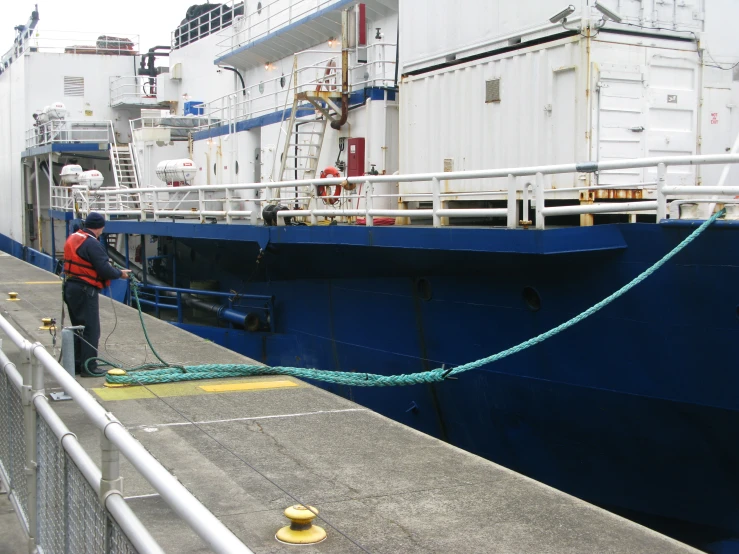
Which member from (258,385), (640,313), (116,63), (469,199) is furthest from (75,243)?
(116,63)

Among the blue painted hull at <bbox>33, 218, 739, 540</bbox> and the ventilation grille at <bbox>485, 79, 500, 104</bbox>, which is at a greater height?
→ the ventilation grille at <bbox>485, 79, 500, 104</bbox>

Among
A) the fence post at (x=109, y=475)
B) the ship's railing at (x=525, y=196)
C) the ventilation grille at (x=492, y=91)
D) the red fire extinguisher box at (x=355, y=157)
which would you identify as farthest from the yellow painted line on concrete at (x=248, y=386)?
the red fire extinguisher box at (x=355, y=157)

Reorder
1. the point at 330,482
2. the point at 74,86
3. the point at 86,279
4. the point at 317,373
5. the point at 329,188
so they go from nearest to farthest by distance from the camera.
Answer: the point at 330,482
the point at 317,373
the point at 86,279
the point at 329,188
the point at 74,86

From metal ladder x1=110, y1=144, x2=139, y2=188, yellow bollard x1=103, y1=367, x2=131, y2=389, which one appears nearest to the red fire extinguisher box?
yellow bollard x1=103, y1=367, x2=131, y2=389

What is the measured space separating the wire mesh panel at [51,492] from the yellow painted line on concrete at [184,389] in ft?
10.2

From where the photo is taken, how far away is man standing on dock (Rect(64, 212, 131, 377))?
8.24 meters

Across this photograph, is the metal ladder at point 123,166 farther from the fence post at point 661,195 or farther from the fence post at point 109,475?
the fence post at point 109,475

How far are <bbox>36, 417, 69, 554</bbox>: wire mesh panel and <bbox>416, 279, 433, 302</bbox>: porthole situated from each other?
596 centimetres

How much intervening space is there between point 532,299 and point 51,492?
219 inches

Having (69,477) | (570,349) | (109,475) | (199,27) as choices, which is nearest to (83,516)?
(69,477)

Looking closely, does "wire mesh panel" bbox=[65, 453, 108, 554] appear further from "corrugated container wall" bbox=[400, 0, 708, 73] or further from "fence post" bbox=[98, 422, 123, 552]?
"corrugated container wall" bbox=[400, 0, 708, 73]

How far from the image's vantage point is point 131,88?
89.2ft

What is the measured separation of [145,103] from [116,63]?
103 inches

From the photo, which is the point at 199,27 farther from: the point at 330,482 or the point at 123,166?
the point at 330,482
